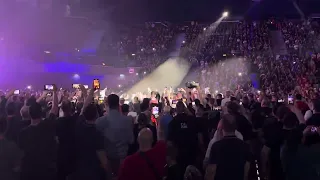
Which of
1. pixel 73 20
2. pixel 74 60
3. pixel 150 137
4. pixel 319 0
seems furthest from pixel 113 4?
pixel 150 137

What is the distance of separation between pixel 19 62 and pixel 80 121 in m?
26.6

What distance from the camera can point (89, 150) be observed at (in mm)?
5414

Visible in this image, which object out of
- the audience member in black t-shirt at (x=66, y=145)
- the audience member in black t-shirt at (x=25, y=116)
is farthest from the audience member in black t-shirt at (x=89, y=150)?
the audience member in black t-shirt at (x=25, y=116)

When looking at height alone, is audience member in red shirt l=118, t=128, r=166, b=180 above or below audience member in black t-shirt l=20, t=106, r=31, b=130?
below

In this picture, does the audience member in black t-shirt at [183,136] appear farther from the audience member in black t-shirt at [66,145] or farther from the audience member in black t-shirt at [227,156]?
the audience member in black t-shirt at [227,156]

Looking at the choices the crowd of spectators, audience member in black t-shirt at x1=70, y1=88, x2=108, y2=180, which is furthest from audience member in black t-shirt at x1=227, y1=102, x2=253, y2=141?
audience member in black t-shirt at x1=70, y1=88, x2=108, y2=180

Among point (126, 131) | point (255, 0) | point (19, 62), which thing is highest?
point (255, 0)

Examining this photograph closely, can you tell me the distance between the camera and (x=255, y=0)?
3612cm

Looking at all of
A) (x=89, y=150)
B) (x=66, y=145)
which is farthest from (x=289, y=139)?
(x=66, y=145)

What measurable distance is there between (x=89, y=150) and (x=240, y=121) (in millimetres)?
2639

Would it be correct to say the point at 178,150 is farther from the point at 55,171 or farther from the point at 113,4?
the point at 113,4

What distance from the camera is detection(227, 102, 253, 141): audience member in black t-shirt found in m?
6.82

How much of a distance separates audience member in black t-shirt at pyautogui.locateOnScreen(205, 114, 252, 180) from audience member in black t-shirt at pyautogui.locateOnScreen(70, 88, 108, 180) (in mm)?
1485

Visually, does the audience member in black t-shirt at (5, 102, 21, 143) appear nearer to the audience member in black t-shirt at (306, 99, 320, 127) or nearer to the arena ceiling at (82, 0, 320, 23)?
the audience member in black t-shirt at (306, 99, 320, 127)
